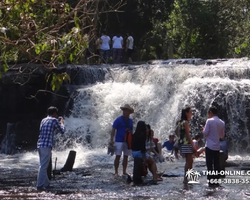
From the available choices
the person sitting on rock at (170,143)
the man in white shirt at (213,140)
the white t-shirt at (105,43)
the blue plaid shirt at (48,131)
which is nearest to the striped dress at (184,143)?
the man in white shirt at (213,140)

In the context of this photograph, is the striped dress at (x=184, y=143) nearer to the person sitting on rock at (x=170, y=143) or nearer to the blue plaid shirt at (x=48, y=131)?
the blue plaid shirt at (x=48, y=131)

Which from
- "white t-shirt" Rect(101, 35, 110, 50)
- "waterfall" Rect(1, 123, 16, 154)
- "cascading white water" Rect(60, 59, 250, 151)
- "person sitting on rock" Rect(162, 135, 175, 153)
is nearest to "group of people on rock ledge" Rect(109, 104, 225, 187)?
"person sitting on rock" Rect(162, 135, 175, 153)

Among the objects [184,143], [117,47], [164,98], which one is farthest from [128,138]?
[117,47]

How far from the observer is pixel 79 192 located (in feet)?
35.8

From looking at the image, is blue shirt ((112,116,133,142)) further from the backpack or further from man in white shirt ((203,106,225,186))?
man in white shirt ((203,106,225,186))

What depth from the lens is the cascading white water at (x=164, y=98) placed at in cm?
1994

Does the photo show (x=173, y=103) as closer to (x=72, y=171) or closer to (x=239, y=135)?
(x=239, y=135)

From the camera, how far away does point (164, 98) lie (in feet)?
71.1

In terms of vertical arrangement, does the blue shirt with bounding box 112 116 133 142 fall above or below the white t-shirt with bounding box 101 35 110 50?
below

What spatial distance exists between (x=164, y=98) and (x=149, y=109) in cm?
70

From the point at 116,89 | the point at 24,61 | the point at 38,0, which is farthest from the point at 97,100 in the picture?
the point at 38,0

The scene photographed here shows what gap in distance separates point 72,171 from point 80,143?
6.52 metres

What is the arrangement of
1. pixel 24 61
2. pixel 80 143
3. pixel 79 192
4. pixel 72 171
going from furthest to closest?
1. pixel 24 61
2. pixel 80 143
3. pixel 72 171
4. pixel 79 192

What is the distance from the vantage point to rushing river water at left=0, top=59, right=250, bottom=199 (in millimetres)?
15234
